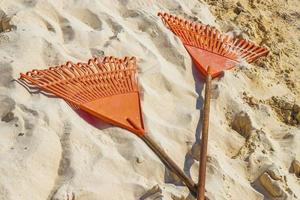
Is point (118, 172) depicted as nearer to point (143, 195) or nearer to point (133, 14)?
point (143, 195)

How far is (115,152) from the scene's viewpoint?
2113 millimetres

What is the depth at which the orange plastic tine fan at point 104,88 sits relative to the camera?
2.25 meters

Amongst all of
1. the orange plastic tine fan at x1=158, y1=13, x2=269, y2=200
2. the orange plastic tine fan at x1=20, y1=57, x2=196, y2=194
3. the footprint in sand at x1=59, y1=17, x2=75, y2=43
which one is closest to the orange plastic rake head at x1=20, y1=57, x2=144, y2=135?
the orange plastic tine fan at x1=20, y1=57, x2=196, y2=194

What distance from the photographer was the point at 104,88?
2453mm

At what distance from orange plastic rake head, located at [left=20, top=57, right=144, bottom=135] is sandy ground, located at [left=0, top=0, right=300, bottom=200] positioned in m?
0.05

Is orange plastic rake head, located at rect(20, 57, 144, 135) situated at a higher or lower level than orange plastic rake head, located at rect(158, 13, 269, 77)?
lower

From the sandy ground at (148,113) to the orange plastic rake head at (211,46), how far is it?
0.06 metres

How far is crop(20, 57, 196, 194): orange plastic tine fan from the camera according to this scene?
2254 mm

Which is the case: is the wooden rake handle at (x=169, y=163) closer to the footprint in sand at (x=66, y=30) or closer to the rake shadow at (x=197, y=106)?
the rake shadow at (x=197, y=106)

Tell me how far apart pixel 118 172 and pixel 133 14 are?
1.10 m

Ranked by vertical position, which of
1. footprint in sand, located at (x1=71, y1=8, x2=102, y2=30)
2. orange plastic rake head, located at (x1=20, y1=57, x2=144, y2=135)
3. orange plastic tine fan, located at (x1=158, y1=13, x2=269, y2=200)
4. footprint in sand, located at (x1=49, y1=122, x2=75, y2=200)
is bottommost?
footprint in sand, located at (x1=49, y1=122, x2=75, y2=200)

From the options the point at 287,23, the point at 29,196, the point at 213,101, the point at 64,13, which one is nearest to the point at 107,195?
the point at 29,196

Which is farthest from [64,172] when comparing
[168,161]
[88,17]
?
[88,17]

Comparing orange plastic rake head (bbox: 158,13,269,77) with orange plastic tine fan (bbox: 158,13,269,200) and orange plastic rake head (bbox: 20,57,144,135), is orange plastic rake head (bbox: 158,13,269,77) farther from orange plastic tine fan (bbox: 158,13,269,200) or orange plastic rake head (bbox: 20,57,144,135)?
orange plastic rake head (bbox: 20,57,144,135)
